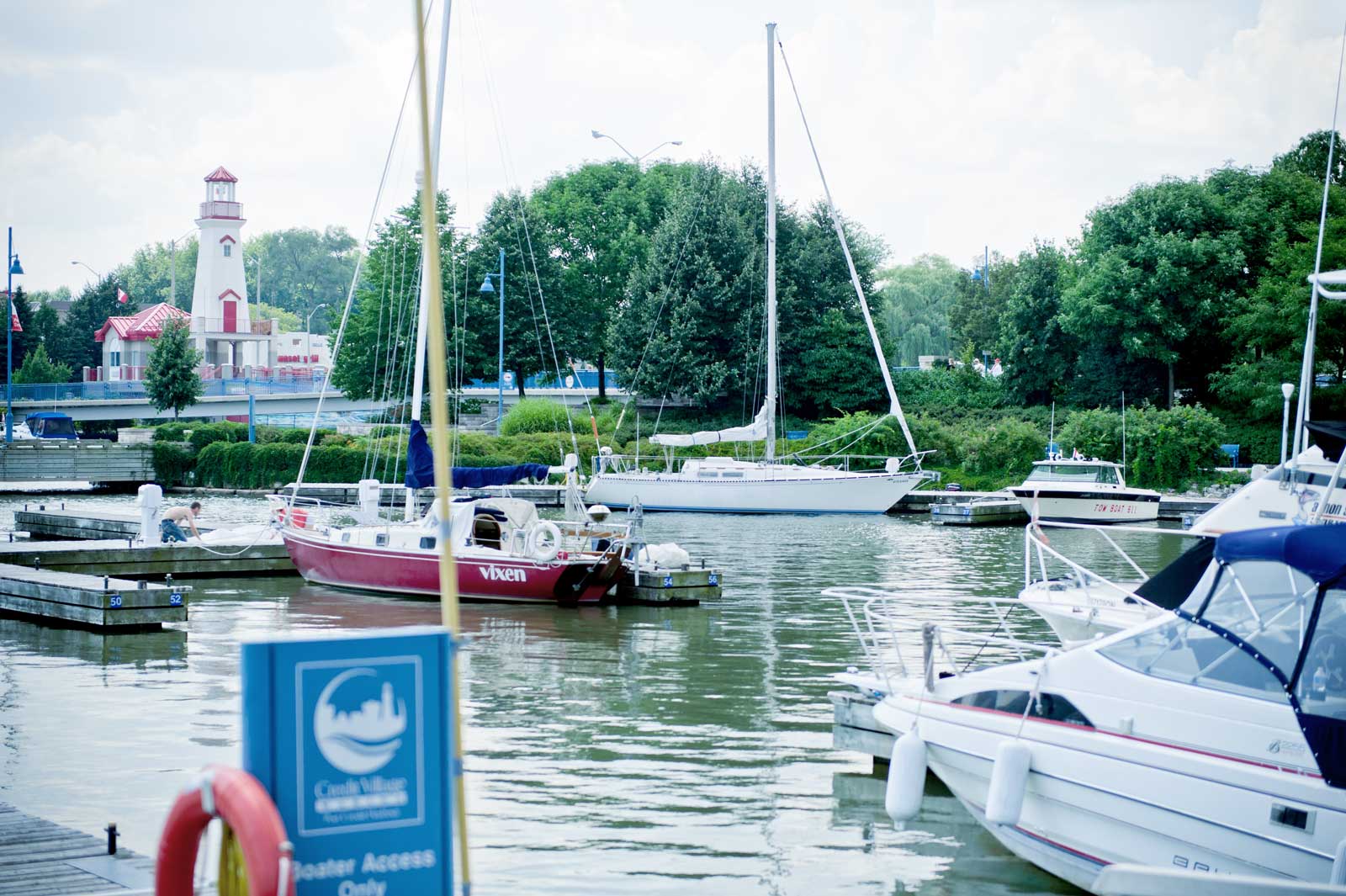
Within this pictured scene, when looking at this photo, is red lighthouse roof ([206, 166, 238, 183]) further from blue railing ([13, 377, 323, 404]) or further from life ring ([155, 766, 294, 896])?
life ring ([155, 766, 294, 896])

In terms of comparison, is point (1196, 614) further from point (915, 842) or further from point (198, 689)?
point (198, 689)

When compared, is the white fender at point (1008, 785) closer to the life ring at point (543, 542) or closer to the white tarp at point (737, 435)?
the life ring at point (543, 542)

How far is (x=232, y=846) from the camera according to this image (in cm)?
582

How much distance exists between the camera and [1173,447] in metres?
53.4

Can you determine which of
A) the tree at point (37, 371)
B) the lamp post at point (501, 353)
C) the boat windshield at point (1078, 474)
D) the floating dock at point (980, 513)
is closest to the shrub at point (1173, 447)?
the boat windshield at point (1078, 474)

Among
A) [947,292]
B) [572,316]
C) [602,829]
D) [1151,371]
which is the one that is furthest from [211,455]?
[947,292]

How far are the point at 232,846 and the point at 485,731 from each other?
999cm

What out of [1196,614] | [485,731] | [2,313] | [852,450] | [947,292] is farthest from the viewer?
[947,292]

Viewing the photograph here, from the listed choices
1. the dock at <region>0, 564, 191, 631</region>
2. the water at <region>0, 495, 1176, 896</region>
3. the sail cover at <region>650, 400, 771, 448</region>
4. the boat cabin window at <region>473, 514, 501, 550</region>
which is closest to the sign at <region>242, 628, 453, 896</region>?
the water at <region>0, 495, 1176, 896</region>

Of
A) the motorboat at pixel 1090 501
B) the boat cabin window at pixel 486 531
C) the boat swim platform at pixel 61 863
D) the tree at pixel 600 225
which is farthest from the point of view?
the tree at pixel 600 225

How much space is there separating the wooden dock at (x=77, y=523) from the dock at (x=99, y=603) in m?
9.80

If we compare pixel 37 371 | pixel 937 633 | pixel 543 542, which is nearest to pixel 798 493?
pixel 543 542

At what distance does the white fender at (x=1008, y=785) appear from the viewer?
1009 cm

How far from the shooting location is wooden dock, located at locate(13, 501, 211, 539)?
116 ft
